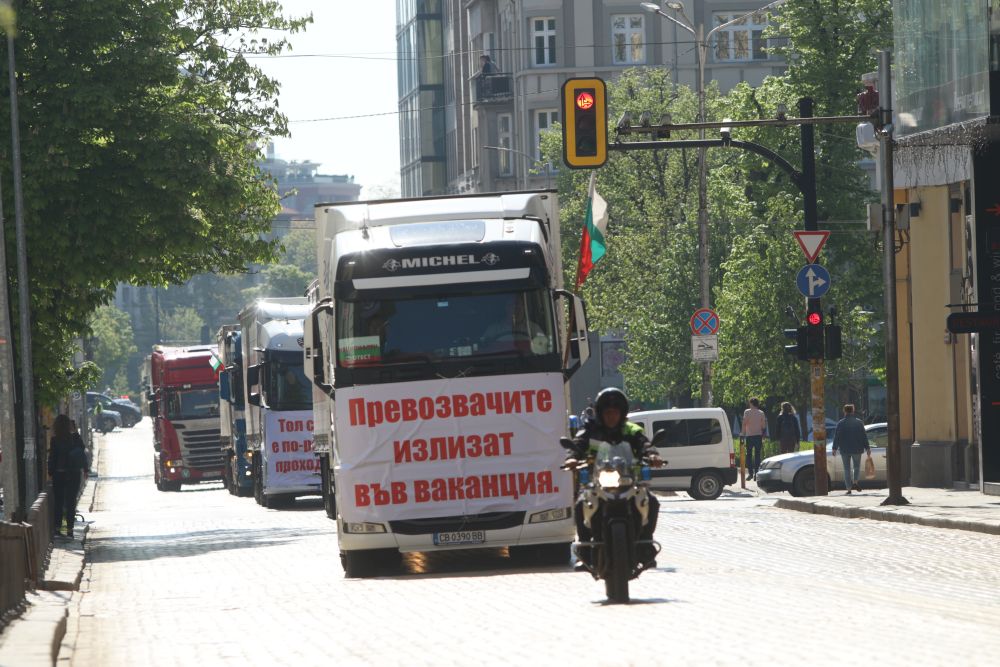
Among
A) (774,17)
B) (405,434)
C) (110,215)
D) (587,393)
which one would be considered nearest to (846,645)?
(405,434)

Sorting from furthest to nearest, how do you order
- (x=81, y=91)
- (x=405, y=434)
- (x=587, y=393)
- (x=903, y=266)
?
(x=587, y=393) < (x=903, y=266) < (x=81, y=91) < (x=405, y=434)

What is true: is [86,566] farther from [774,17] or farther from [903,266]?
[774,17]

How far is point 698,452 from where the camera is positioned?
3659cm

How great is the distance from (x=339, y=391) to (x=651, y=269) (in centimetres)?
4379

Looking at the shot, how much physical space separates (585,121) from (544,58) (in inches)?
2137

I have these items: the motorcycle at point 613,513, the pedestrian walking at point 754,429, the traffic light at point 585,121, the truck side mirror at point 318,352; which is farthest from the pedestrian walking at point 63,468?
the pedestrian walking at point 754,429

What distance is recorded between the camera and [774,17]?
51000 mm

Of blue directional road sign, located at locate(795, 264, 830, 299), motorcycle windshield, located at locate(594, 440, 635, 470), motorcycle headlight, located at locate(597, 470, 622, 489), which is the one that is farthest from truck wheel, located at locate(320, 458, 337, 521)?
motorcycle headlight, located at locate(597, 470, 622, 489)

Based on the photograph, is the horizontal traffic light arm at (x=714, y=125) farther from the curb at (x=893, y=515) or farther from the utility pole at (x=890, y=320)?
the curb at (x=893, y=515)

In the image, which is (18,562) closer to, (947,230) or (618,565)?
(618,565)

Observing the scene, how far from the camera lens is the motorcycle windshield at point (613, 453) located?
13.2 meters

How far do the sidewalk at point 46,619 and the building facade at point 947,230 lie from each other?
1327 centimetres

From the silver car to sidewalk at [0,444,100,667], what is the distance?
13967 mm

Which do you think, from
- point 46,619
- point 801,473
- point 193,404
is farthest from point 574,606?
point 193,404
